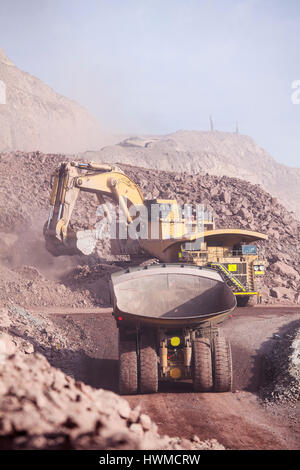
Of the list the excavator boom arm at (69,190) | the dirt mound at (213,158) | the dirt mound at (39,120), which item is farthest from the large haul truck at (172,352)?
the dirt mound at (39,120)

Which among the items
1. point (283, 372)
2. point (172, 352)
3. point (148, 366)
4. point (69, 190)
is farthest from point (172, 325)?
point (69, 190)

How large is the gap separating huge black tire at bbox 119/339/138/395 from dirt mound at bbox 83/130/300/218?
5098 cm

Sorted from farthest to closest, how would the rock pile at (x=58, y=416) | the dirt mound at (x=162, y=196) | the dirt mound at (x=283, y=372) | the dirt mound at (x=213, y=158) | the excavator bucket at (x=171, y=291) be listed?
1. the dirt mound at (x=213, y=158)
2. the dirt mound at (x=162, y=196)
3. the excavator bucket at (x=171, y=291)
4. the dirt mound at (x=283, y=372)
5. the rock pile at (x=58, y=416)

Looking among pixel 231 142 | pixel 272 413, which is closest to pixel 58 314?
pixel 272 413

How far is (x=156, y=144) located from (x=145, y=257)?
65.7 metres

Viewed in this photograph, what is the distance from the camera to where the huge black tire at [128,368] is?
7410 mm

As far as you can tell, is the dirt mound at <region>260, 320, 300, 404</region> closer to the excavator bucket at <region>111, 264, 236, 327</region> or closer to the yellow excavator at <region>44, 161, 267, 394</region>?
the yellow excavator at <region>44, 161, 267, 394</region>

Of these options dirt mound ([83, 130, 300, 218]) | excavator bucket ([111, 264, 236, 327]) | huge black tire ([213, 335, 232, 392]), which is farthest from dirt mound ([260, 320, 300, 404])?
dirt mound ([83, 130, 300, 218])

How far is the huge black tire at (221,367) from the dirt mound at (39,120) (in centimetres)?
8321

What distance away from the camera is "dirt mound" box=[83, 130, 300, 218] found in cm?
6850

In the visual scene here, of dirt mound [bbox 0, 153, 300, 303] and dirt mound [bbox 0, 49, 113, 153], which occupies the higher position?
dirt mound [bbox 0, 49, 113, 153]

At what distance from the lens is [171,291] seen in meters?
9.04

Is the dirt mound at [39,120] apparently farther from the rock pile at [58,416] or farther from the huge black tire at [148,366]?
the rock pile at [58,416]
